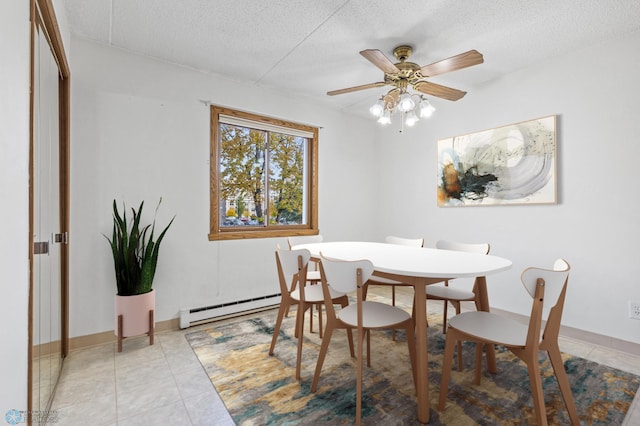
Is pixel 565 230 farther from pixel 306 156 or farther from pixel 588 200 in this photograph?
pixel 306 156

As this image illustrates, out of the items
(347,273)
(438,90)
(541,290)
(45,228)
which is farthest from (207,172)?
(541,290)

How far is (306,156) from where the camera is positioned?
374 cm

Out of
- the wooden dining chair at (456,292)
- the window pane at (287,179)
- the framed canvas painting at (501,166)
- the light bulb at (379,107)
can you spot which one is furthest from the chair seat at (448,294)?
the window pane at (287,179)

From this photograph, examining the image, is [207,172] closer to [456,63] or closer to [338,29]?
[338,29]

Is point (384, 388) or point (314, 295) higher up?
point (314, 295)

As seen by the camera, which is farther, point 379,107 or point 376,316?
point 379,107

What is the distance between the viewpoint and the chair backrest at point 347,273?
152 cm

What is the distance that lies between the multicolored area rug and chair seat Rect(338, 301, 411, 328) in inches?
17.6

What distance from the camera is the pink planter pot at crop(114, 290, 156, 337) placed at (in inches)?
89.0

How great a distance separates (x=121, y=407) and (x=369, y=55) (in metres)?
2.47

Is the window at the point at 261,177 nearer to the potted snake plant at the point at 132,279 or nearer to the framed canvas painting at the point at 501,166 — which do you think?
the potted snake plant at the point at 132,279

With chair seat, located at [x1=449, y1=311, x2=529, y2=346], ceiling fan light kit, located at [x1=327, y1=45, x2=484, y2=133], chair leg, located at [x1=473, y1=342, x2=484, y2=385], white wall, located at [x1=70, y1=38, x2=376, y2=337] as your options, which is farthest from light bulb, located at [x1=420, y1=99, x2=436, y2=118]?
white wall, located at [x1=70, y1=38, x2=376, y2=337]

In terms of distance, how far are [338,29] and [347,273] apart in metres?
1.79

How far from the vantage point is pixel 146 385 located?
5.96 ft
